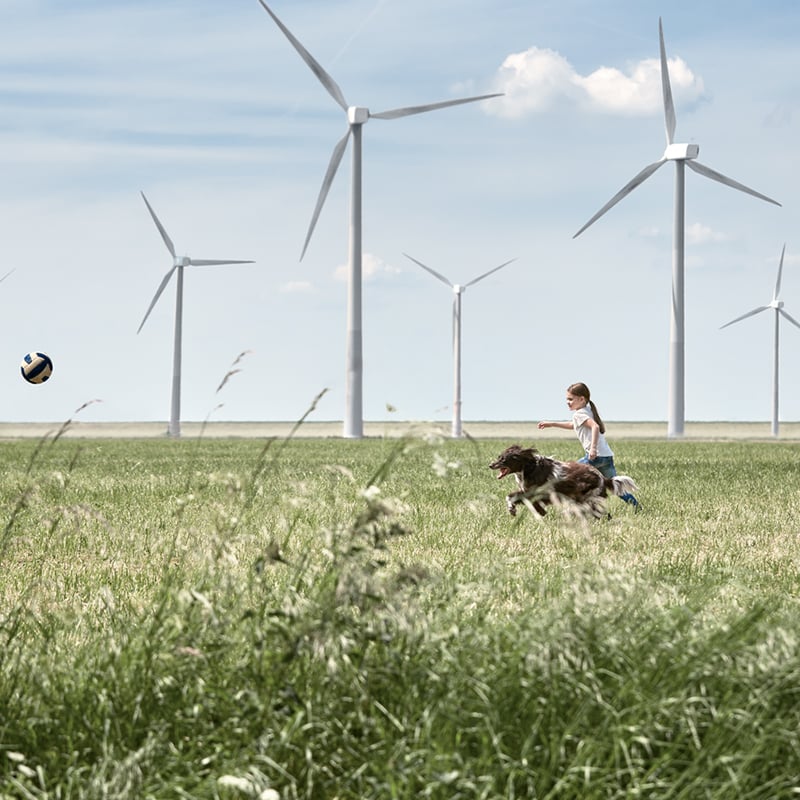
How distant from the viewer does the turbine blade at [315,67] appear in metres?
42.7

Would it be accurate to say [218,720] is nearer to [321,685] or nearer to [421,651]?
[321,685]

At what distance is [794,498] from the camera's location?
15023 millimetres

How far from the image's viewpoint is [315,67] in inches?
1746

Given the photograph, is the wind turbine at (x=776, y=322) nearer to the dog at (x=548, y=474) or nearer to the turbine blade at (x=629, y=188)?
the turbine blade at (x=629, y=188)

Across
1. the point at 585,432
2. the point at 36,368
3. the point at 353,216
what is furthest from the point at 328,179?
the point at 585,432

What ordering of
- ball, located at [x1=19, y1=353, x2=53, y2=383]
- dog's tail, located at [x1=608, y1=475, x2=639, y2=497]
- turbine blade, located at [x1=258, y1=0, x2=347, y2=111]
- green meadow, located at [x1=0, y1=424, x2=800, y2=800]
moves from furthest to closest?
1. turbine blade, located at [x1=258, y1=0, x2=347, y2=111]
2. ball, located at [x1=19, y1=353, x2=53, y2=383]
3. dog's tail, located at [x1=608, y1=475, x2=639, y2=497]
4. green meadow, located at [x1=0, y1=424, x2=800, y2=800]

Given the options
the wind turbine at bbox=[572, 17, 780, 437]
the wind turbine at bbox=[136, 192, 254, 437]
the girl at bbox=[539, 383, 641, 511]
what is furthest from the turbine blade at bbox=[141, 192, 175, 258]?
the girl at bbox=[539, 383, 641, 511]

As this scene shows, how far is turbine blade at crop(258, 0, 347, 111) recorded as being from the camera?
42.7 m

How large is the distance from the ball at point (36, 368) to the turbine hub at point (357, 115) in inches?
769

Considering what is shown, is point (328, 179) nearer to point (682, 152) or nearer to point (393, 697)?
point (682, 152)

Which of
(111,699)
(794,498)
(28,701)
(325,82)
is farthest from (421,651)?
(325,82)

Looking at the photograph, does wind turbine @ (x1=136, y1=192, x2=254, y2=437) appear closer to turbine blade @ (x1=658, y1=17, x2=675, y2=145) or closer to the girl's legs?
turbine blade @ (x1=658, y1=17, x2=675, y2=145)

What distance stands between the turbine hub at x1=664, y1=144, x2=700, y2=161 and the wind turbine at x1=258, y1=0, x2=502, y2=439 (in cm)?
1035

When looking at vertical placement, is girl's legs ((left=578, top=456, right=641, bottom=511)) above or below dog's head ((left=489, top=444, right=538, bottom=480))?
below
